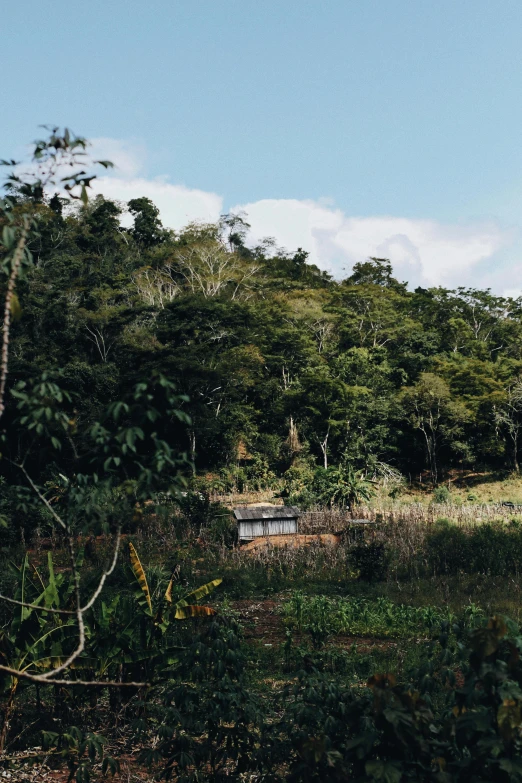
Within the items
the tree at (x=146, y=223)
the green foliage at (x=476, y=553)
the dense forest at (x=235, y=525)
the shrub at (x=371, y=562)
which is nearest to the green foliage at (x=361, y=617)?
the dense forest at (x=235, y=525)

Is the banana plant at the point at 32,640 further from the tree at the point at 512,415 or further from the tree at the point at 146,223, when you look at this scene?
the tree at the point at 146,223

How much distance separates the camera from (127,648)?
513 cm

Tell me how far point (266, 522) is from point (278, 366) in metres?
20.0

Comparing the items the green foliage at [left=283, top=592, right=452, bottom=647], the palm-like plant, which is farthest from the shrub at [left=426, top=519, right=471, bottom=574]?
the palm-like plant

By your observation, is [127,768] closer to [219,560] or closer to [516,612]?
[516,612]

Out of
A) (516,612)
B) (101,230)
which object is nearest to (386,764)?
(516,612)

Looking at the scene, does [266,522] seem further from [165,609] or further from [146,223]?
[146,223]

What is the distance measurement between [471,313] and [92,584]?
40.7 metres

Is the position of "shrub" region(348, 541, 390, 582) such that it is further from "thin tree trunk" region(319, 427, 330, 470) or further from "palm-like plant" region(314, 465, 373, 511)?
"thin tree trunk" region(319, 427, 330, 470)

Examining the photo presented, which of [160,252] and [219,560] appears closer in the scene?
[219,560]

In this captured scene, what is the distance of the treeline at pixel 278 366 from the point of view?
30.7m

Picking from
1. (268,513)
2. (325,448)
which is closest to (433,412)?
(325,448)

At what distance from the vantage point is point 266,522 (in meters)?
15.5

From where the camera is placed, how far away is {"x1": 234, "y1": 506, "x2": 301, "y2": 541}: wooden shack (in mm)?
15281
